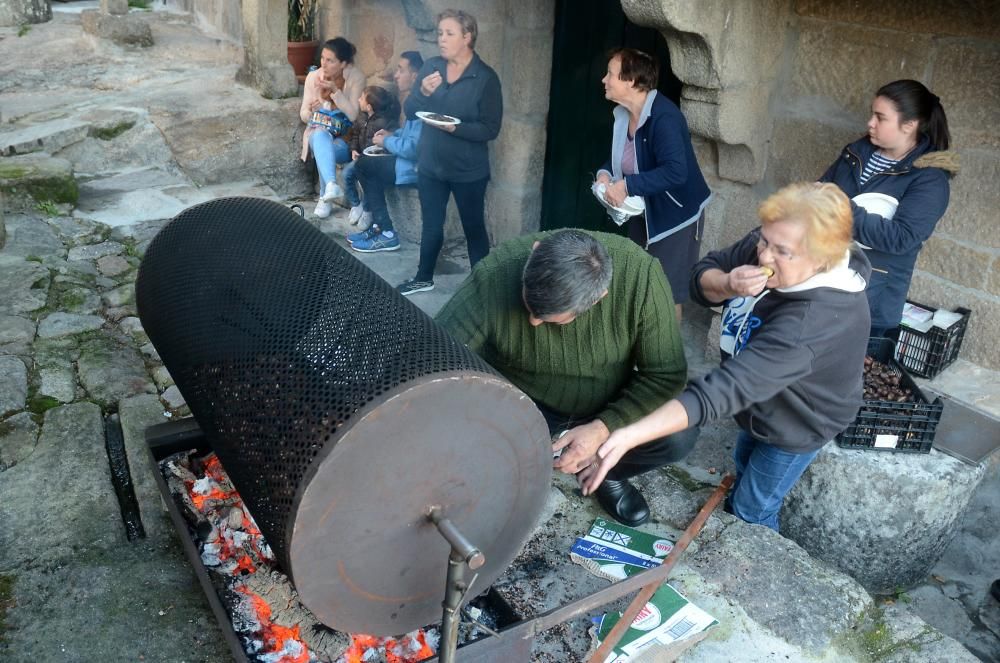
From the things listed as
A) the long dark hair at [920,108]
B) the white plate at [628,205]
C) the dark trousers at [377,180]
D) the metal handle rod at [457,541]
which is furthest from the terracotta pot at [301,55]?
the metal handle rod at [457,541]

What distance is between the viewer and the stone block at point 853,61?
156 inches

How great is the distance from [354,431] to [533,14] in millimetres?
4363

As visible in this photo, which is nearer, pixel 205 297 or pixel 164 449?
pixel 205 297

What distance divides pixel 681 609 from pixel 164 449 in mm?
1937

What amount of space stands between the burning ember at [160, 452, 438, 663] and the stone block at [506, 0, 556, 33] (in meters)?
3.79

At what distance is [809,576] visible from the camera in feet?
9.99

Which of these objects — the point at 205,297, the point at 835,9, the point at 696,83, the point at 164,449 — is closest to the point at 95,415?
the point at 164,449

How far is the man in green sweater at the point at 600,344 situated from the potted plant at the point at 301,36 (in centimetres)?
538

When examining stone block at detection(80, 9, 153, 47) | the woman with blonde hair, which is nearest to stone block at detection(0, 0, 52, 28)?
stone block at detection(80, 9, 153, 47)

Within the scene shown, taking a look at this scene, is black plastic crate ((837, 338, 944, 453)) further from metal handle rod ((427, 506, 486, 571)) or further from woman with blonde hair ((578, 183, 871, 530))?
metal handle rod ((427, 506, 486, 571))

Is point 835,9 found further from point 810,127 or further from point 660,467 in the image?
point 660,467

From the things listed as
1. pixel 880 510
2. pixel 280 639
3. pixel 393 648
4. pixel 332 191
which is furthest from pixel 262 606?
pixel 332 191

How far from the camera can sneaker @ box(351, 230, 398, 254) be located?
6.57m

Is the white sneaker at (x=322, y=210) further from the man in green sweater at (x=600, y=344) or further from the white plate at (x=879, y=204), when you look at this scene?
the white plate at (x=879, y=204)
